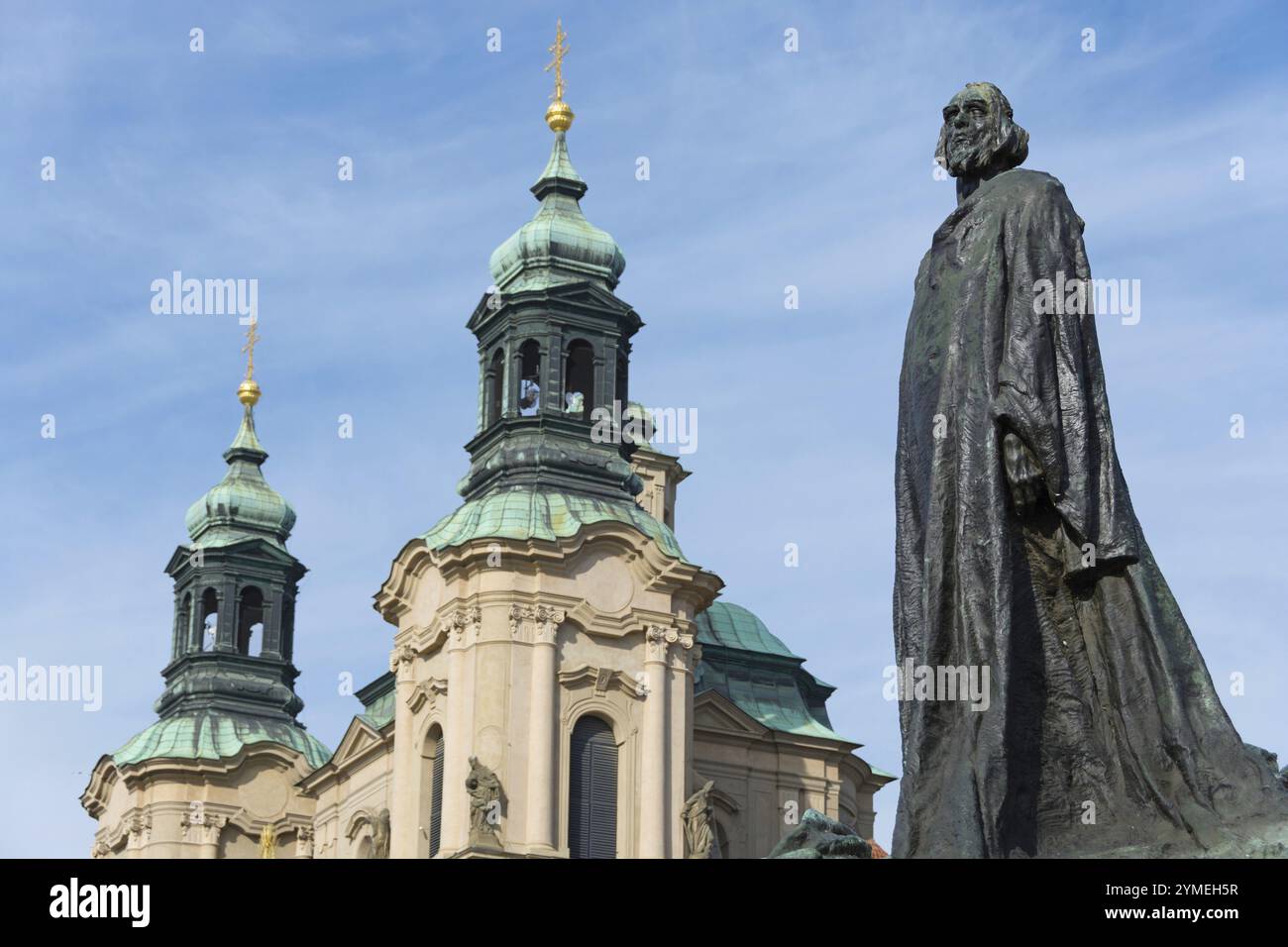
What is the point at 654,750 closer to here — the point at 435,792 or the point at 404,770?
the point at 435,792

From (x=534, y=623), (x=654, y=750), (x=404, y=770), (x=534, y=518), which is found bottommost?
(x=404, y=770)

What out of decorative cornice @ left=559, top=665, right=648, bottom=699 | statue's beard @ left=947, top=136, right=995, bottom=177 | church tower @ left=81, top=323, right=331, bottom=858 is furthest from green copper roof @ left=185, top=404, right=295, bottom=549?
statue's beard @ left=947, top=136, right=995, bottom=177

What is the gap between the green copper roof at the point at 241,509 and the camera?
7231 cm

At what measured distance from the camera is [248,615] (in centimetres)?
7225

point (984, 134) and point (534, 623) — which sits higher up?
point (534, 623)

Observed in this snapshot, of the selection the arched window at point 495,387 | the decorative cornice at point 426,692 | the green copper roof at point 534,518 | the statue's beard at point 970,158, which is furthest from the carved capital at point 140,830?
the statue's beard at point 970,158

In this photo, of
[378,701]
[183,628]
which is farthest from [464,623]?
[183,628]

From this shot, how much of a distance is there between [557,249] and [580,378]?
3328 mm

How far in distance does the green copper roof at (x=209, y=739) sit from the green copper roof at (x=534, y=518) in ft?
38.8

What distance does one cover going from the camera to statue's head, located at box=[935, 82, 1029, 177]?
8.91 m

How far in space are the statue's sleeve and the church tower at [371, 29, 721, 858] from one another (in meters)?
43.3

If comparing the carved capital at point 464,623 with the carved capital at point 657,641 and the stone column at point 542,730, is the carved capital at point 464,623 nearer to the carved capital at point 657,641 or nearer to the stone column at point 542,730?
the stone column at point 542,730
